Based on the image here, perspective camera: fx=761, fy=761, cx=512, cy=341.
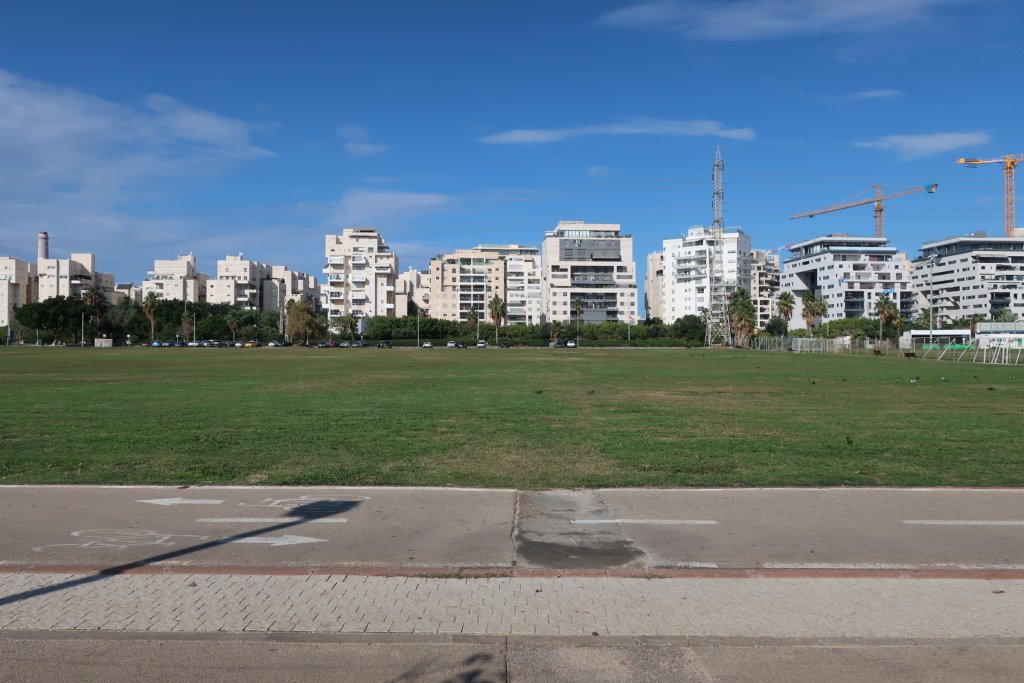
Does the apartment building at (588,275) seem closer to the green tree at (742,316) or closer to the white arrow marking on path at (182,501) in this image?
the green tree at (742,316)

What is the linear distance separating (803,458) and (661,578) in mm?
6430

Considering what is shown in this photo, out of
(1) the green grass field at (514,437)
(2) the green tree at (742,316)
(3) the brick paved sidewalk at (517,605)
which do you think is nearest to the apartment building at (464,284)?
(2) the green tree at (742,316)

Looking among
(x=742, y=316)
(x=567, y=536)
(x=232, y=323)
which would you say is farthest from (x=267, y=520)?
(x=232, y=323)

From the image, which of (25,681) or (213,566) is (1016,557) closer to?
(213,566)

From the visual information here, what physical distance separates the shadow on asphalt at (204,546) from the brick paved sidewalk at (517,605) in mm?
32

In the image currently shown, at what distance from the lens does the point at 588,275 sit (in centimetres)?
18988

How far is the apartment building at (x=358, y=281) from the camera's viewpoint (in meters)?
183

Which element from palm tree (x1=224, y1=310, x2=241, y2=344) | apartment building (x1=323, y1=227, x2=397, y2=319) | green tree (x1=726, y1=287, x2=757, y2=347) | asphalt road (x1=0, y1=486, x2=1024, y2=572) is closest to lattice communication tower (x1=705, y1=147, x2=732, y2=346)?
green tree (x1=726, y1=287, x2=757, y2=347)

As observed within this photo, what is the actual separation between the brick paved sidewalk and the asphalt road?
0.39 meters

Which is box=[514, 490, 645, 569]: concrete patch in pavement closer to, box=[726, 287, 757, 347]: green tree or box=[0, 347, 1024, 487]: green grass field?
box=[0, 347, 1024, 487]: green grass field

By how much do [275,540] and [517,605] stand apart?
2739mm

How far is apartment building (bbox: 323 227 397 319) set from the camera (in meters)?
183

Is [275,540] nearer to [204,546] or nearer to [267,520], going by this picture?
[204,546]

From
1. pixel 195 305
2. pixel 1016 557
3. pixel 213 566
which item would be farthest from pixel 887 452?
pixel 195 305
